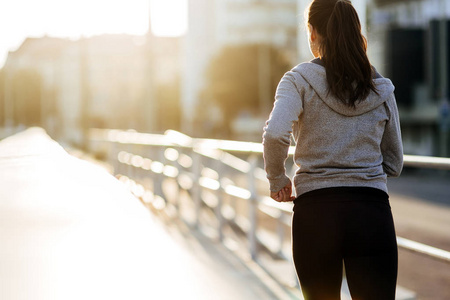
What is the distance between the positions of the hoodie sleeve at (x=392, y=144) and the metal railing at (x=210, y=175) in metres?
0.82

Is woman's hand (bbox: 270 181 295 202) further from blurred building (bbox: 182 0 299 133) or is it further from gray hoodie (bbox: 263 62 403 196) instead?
blurred building (bbox: 182 0 299 133)

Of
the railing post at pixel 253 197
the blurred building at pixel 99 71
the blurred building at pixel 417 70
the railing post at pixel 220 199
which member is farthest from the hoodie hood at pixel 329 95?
the blurred building at pixel 99 71

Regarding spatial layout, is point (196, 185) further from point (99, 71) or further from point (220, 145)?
point (99, 71)

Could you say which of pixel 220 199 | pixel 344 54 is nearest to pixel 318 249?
pixel 344 54

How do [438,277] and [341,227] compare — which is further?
[438,277]

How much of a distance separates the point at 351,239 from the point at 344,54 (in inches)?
23.6

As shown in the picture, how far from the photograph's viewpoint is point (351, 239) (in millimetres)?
2580

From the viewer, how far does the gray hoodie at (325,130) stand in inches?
102

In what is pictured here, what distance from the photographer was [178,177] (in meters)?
9.83

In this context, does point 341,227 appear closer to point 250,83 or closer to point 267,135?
point 267,135

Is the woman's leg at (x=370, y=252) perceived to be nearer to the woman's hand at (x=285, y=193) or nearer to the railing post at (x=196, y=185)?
the woman's hand at (x=285, y=193)

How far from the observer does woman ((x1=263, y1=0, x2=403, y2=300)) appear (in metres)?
2.58

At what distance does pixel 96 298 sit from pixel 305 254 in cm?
265

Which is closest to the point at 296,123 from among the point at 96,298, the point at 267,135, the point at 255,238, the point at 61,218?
the point at 267,135
